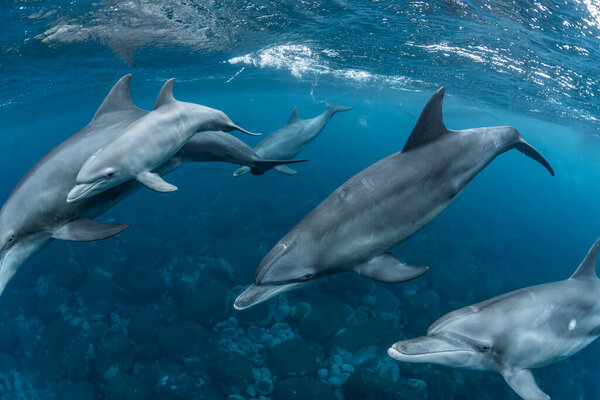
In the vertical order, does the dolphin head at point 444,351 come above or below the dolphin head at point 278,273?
below

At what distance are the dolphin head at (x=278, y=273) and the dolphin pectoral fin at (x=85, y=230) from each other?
1436mm

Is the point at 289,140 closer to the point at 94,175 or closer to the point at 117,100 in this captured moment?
the point at 117,100

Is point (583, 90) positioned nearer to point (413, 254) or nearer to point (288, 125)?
point (413, 254)

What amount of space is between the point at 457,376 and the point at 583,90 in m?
18.0

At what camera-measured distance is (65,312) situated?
1100cm

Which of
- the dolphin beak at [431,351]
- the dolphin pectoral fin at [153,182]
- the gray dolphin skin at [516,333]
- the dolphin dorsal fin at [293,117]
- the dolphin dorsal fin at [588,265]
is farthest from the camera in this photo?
the dolphin dorsal fin at [293,117]

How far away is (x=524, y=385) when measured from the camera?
4016mm

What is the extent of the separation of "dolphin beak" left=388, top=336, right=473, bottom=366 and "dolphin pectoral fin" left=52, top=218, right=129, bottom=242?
2.97 metres

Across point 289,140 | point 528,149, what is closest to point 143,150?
point 528,149

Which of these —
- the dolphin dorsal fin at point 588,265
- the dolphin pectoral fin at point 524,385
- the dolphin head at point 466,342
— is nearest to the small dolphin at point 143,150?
the dolphin head at point 466,342

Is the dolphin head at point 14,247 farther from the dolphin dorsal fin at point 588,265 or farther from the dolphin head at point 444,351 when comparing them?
the dolphin dorsal fin at point 588,265

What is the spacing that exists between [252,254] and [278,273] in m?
9.07

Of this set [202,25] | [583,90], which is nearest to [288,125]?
[202,25]

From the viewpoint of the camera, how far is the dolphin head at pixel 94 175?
3.29 metres
